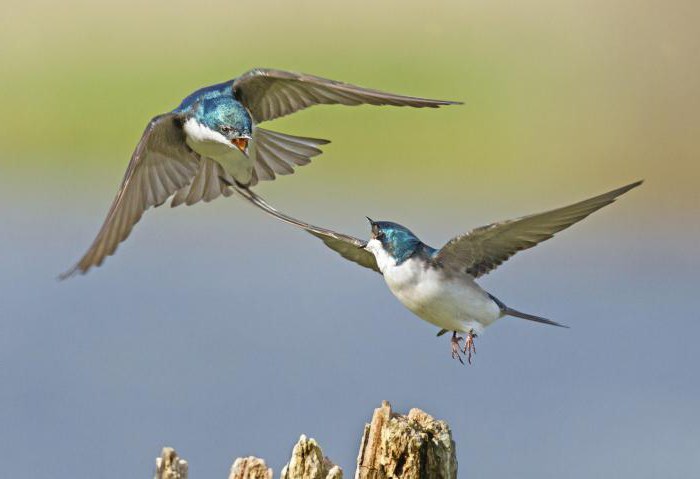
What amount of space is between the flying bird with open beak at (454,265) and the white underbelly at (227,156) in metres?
0.48

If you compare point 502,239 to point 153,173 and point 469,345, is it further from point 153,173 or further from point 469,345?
point 153,173

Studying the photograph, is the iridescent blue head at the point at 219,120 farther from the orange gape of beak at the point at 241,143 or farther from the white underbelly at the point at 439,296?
the white underbelly at the point at 439,296

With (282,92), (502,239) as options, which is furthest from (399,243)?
(282,92)

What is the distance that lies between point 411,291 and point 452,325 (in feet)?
0.46

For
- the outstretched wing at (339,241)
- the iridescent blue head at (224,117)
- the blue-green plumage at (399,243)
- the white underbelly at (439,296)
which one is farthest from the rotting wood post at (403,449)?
the iridescent blue head at (224,117)

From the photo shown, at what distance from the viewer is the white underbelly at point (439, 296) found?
123 inches

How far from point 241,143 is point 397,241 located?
69 centimetres

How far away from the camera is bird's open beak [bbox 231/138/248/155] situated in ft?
12.2

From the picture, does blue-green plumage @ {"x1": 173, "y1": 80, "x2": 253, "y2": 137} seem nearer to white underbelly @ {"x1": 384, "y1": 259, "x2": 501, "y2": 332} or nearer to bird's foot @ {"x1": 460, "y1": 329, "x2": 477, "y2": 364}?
white underbelly @ {"x1": 384, "y1": 259, "x2": 501, "y2": 332}

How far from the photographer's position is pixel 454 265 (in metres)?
3.24

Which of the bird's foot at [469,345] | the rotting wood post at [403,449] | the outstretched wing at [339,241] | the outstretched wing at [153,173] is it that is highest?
the outstretched wing at [153,173]

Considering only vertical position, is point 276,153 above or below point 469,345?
above

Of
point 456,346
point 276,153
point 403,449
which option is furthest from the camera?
point 276,153

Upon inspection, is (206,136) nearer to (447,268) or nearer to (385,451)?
(447,268)
